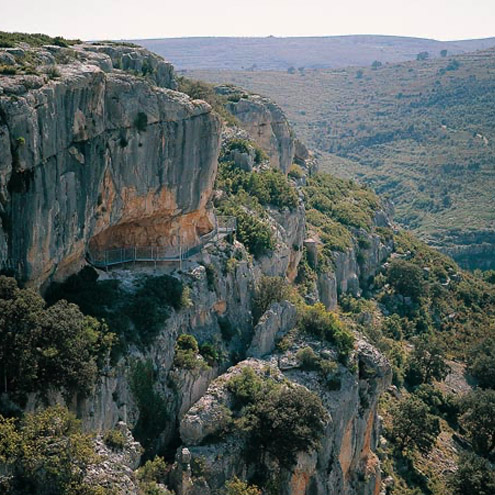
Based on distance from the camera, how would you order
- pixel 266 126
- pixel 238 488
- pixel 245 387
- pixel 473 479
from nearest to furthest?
1. pixel 238 488
2. pixel 245 387
3. pixel 473 479
4. pixel 266 126

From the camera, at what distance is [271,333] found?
48.8 m

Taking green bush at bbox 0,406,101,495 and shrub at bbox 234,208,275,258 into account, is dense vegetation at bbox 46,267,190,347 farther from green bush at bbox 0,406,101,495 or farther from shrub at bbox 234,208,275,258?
shrub at bbox 234,208,275,258

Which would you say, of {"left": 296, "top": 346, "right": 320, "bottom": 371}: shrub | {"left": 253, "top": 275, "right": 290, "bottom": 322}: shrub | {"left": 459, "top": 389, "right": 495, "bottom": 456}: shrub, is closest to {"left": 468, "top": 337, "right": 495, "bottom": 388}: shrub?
{"left": 459, "top": 389, "right": 495, "bottom": 456}: shrub

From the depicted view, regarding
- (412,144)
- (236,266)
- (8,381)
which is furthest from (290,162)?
(412,144)

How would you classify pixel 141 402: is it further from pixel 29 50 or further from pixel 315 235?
pixel 315 235

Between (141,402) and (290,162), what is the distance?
193ft

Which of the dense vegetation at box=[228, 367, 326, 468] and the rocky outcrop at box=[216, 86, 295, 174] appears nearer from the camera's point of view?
the dense vegetation at box=[228, 367, 326, 468]

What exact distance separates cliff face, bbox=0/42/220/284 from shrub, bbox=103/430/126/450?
28.8ft

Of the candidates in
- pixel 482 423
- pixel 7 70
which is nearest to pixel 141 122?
pixel 7 70

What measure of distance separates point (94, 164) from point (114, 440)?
614 inches

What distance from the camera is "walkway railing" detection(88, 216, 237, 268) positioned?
46281 millimetres

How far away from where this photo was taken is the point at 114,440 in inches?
1378

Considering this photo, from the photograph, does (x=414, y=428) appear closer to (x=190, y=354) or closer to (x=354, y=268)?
(x=190, y=354)

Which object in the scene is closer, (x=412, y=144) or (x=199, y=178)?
(x=199, y=178)
